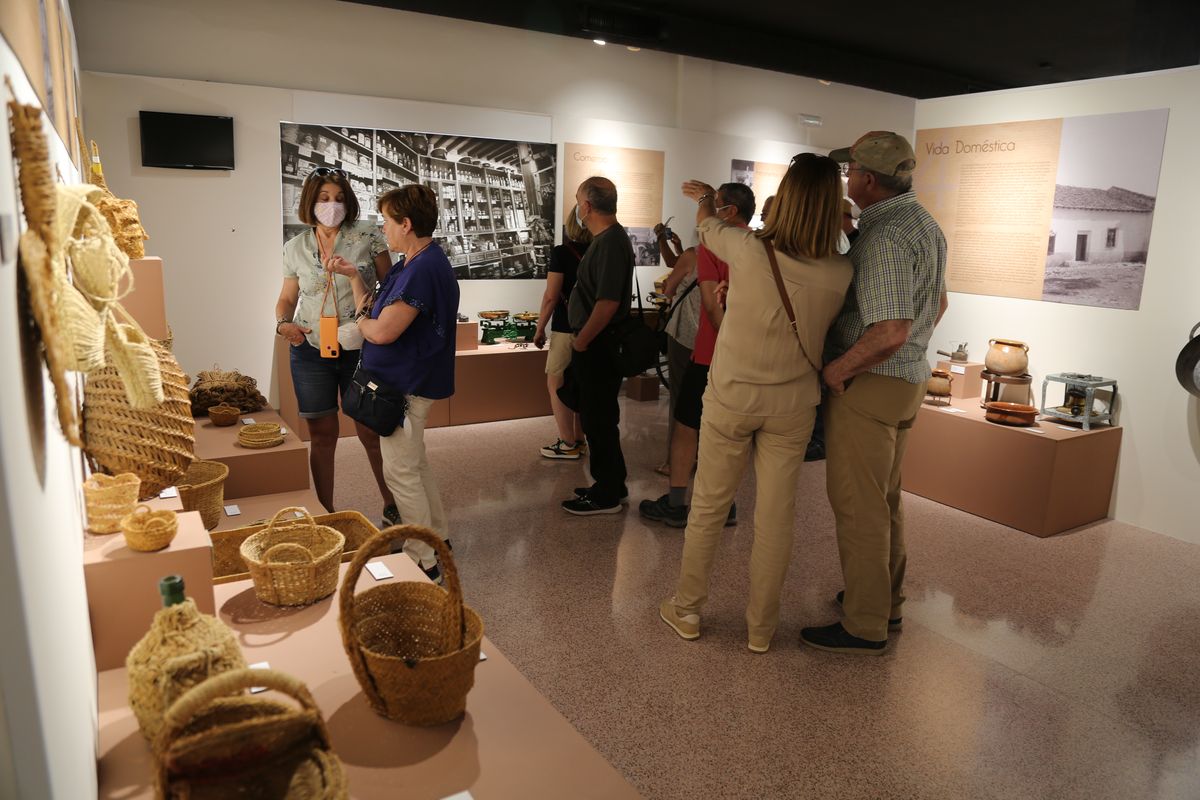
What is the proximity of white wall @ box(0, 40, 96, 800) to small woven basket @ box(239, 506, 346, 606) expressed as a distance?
831mm

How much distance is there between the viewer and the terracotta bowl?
15.1 feet

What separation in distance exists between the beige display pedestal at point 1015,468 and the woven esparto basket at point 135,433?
4.24 m

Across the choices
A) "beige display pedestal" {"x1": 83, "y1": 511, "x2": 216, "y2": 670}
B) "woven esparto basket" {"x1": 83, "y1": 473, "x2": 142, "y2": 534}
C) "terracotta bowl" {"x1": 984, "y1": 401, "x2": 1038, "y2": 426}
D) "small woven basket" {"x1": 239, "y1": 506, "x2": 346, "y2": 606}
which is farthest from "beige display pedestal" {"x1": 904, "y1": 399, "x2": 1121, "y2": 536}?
"woven esparto basket" {"x1": 83, "y1": 473, "x2": 142, "y2": 534}

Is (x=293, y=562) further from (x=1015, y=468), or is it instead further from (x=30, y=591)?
(x=1015, y=468)

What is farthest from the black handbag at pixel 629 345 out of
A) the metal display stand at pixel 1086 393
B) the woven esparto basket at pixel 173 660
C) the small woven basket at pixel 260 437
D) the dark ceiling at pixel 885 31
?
the dark ceiling at pixel 885 31

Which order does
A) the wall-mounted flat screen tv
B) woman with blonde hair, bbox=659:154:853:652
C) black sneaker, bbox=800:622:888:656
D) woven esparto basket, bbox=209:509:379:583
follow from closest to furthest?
1. woven esparto basket, bbox=209:509:379:583
2. woman with blonde hair, bbox=659:154:853:652
3. black sneaker, bbox=800:622:888:656
4. the wall-mounted flat screen tv

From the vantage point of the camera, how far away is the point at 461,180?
6.95 meters

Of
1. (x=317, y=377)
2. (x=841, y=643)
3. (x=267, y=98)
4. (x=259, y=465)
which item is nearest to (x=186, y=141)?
(x=267, y=98)

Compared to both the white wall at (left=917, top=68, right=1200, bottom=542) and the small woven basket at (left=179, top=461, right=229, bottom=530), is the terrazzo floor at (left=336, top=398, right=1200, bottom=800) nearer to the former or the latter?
the white wall at (left=917, top=68, right=1200, bottom=542)

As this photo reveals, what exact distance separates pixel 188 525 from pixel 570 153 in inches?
242

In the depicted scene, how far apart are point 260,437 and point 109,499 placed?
1.84 metres

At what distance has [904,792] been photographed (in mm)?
2336

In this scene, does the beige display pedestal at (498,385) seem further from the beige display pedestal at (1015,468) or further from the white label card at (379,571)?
the white label card at (379,571)

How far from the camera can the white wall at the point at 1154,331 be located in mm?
4422
